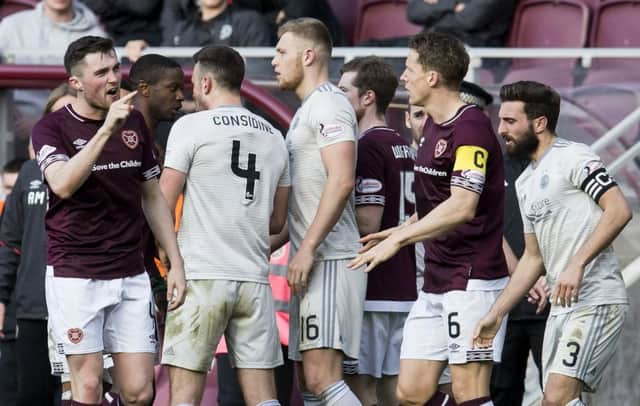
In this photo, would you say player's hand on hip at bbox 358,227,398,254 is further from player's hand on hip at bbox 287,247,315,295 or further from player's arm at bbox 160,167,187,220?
player's arm at bbox 160,167,187,220

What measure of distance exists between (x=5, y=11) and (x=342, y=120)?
21.5 feet

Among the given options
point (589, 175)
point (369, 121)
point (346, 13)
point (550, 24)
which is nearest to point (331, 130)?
point (369, 121)

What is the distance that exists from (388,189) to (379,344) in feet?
2.80

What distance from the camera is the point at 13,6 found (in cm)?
1337

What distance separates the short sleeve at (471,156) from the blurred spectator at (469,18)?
3.82m

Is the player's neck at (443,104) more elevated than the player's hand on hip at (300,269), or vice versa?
the player's neck at (443,104)

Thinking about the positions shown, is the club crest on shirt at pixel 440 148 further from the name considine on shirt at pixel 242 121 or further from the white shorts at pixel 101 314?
the white shorts at pixel 101 314

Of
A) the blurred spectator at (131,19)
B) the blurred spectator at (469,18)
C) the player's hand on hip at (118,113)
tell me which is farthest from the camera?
the blurred spectator at (131,19)

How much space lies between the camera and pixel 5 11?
1336 centimetres

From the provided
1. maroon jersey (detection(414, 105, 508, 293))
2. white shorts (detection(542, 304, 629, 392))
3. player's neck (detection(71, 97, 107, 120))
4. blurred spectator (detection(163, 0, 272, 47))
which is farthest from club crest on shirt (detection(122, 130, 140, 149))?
blurred spectator (detection(163, 0, 272, 47))

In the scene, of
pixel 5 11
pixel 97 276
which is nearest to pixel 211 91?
pixel 97 276

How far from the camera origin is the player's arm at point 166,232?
24.3 feet

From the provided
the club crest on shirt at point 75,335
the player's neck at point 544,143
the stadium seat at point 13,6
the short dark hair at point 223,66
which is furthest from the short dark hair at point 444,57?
the stadium seat at point 13,6

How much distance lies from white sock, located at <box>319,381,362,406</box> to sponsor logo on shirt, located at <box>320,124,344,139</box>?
1266 mm
